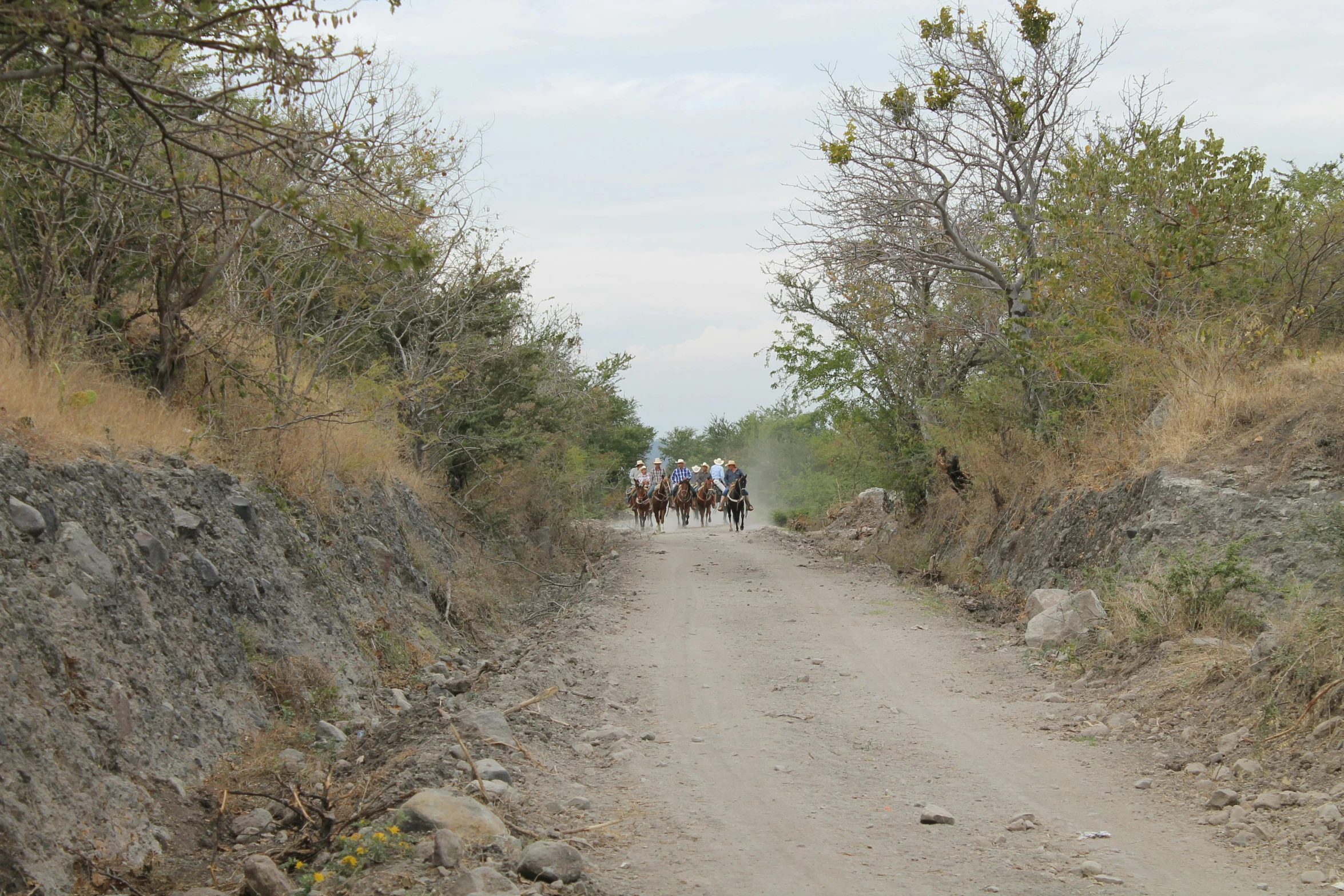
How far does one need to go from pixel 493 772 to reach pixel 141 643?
94.6 inches

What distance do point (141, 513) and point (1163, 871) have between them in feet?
22.5

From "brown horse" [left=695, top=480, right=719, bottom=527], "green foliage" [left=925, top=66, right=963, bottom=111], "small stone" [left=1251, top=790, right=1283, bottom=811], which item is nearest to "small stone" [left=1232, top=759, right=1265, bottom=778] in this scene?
"small stone" [left=1251, top=790, right=1283, bottom=811]

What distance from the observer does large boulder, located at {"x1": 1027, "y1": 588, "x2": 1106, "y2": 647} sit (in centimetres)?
1080

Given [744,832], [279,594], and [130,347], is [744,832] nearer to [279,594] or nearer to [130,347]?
[279,594]

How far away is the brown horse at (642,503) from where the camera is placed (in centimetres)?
3512

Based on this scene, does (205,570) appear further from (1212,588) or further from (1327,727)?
(1212,588)

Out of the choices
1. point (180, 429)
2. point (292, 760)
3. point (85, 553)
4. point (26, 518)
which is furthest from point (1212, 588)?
point (180, 429)

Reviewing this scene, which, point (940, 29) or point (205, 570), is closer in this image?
point (205, 570)

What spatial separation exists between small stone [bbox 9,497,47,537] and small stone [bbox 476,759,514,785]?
116 inches

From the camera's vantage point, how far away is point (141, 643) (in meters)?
6.99

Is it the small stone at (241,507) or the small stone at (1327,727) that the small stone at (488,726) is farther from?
the small stone at (1327,727)

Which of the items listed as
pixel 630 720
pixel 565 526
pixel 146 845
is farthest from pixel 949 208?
pixel 146 845

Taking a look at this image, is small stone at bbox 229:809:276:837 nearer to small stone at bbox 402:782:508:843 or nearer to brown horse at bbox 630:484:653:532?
small stone at bbox 402:782:508:843

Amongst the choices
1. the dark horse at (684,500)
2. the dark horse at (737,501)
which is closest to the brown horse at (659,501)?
the dark horse at (684,500)
